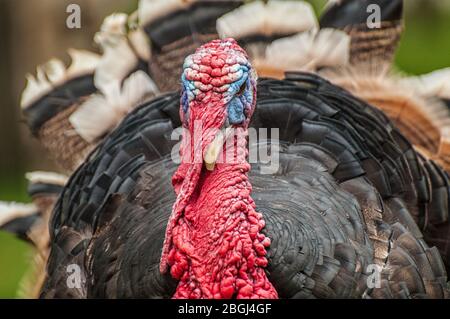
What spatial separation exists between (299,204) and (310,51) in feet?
3.42

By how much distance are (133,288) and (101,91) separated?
4.30ft

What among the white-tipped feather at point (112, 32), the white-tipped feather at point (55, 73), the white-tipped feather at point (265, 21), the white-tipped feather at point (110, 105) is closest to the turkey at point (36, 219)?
the white-tipped feather at point (110, 105)

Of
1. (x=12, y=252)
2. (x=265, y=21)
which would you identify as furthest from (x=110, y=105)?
(x=12, y=252)

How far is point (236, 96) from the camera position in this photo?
2992 millimetres

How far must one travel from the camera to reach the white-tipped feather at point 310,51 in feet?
13.0

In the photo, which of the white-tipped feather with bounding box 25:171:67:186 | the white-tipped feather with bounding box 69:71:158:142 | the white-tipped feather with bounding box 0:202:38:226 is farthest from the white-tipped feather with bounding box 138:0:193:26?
the white-tipped feather with bounding box 0:202:38:226

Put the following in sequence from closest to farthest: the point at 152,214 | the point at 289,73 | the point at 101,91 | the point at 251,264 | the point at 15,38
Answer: the point at 251,264, the point at 152,214, the point at 289,73, the point at 101,91, the point at 15,38

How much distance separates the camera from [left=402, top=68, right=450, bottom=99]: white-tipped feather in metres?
3.96

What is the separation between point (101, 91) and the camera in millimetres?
4148

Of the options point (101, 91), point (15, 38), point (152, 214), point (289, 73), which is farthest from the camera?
point (15, 38)

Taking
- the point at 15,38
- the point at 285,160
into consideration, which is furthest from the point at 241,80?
the point at 15,38

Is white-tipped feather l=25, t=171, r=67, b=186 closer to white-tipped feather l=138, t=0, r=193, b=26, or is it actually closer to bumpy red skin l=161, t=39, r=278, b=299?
white-tipped feather l=138, t=0, r=193, b=26

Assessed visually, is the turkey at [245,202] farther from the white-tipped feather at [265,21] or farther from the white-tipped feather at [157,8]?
the white-tipped feather at [157,8]

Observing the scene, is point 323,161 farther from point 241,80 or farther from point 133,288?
point 133,288
